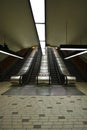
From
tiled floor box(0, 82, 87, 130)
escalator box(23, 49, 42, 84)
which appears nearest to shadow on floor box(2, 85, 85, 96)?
tiled floor box(0, 82, 87, 130)

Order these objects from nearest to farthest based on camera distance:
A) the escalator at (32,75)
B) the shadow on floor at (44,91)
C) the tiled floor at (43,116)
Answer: the tiled floor at (43,116) → the shadow on floor at (44,91) → the escalator at (32,75)

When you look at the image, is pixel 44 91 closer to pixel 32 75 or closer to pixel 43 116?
pixel 43 116

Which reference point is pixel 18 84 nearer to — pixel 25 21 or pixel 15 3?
pixel 25 21

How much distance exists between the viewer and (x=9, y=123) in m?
4.65

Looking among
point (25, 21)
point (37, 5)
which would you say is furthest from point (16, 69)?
point (37, 5)

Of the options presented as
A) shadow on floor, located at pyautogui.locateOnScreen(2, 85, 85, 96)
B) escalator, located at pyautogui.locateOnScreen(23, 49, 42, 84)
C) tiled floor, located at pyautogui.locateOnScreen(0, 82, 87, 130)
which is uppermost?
escalator, located at pyautogui.locateOnScreen(23, 49, 42, 84)

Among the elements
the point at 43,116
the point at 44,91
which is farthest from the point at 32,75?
the point at 43,116

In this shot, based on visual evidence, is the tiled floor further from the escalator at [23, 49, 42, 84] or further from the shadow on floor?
the escalator at [23, 49, 42, 84]

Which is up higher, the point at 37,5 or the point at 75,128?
the point at 37,5

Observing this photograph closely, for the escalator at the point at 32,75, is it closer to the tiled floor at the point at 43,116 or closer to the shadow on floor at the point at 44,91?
the shadow on floor at the point at 44,91

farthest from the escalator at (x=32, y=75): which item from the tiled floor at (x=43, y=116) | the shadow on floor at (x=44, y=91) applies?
the tiled floor at (x=43, y=116)

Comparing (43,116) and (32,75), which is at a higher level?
(32,75)

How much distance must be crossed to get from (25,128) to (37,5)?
10.1ft

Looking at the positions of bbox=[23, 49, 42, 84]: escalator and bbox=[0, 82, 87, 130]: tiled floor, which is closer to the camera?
bbox=[0, 82, 87, 130]: tiled floor
